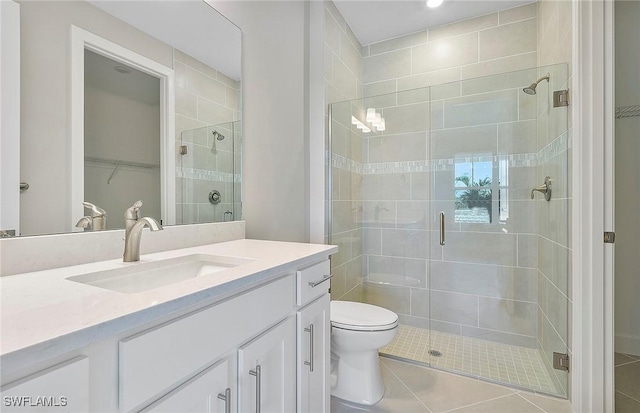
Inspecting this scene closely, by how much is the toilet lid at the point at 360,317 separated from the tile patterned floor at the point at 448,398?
41cm

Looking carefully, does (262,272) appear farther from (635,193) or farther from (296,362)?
(635,193)

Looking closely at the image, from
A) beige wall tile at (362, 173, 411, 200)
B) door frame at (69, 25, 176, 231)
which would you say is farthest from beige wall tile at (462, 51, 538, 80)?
door frame at (69, 25, 176, 231)

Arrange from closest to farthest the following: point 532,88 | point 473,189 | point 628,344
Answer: point 532,88, point 628,344, point 473,189

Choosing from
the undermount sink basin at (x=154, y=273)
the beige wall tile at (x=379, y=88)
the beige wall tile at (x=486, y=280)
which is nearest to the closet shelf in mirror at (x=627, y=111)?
the beige wall tile at (x=486, y=280)

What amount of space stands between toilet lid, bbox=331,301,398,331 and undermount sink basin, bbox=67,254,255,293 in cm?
76

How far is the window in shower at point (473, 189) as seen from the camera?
2184mm

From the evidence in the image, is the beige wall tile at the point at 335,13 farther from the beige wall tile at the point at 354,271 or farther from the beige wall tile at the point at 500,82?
the beige wall tile at the point at 354,271

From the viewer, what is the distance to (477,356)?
6.74 feet

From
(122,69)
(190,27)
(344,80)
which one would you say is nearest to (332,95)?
(344,80)

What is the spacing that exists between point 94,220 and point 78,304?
1.82ft

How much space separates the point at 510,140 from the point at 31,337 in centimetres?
251

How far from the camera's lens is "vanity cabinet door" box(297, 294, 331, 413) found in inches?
42.9

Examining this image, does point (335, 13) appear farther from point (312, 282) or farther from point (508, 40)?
point (312, 282)

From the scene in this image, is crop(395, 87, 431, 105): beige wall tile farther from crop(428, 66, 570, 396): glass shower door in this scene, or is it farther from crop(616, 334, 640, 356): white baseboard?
crop(616, 334, 640, 356): white baseboard
